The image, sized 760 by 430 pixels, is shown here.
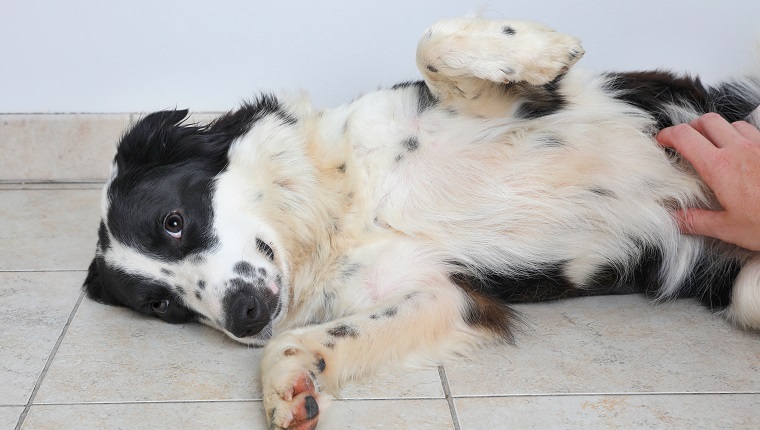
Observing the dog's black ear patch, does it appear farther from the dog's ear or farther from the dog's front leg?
the dog's front leg

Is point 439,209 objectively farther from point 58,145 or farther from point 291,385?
point 58,145

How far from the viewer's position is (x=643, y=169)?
2.66m

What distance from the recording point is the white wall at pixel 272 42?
390 cm

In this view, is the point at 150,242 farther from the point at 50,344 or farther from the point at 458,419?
the point at 458,419

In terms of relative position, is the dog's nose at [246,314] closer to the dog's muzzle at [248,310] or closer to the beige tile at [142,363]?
the dog's muzzle at [248,310]

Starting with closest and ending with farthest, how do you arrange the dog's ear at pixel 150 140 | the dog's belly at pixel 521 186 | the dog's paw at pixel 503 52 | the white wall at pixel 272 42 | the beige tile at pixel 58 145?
the dog's paw at pixel 503 52, the dog's belly at pixel 521 186, the dog's ear at pixel 150 140, the white wall at pixel 272 42, the beige tile at pixel 58 145

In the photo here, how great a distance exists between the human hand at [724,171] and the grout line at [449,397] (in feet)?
3.05

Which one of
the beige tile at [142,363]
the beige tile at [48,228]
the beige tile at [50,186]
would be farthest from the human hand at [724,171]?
the beige tile at [50,186]

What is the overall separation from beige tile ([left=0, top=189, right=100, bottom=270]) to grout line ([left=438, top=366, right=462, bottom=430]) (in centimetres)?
162

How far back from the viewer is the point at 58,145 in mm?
4172

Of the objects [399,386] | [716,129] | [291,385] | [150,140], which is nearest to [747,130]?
[716,129]

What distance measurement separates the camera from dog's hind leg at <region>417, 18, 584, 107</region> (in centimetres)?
254

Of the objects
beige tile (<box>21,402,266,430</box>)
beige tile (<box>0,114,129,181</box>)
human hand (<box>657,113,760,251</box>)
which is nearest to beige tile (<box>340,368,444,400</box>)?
beige tile (<box>21,402,266,430</box>)

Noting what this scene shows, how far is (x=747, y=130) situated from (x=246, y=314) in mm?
1691
